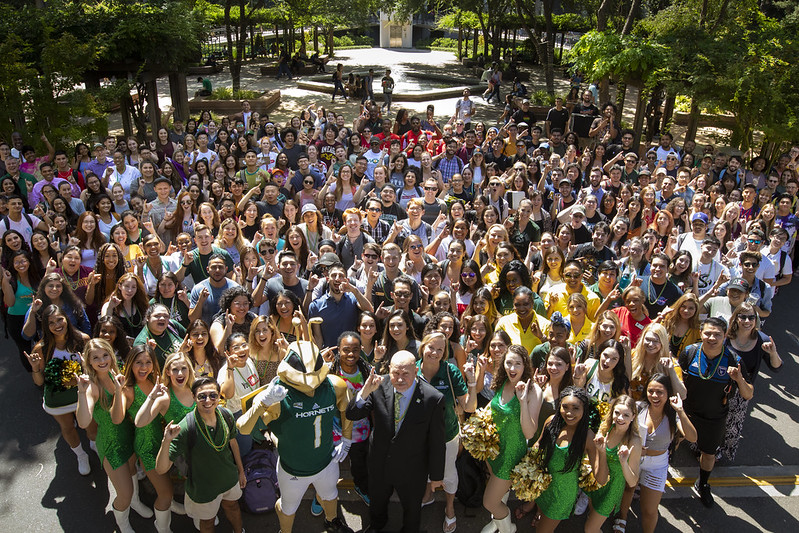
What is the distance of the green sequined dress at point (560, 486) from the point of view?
4.29m

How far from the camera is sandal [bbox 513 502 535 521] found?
16.6ft

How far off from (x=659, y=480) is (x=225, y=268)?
4.57m

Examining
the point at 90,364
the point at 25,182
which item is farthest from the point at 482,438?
the point at 25,182

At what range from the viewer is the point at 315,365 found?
4.27 meters

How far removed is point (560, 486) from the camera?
170 inches

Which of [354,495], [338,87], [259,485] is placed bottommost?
[354,495]

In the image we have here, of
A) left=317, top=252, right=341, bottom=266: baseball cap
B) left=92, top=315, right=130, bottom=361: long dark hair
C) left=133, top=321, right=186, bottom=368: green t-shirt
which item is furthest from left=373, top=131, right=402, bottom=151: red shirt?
left=92, top=315, right=130, bottom=361: long dark hair

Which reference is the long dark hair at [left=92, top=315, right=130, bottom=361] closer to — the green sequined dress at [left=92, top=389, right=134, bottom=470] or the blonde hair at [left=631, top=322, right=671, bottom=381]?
the green sequined dress at [left=92, top=389, right=134, bottom=470]

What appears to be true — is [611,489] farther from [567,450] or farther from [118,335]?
[118,335]

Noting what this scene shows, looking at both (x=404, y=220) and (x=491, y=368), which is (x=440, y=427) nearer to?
(x=491, y=368)

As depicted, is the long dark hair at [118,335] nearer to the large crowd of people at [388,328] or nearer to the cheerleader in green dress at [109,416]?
the large crowd of people at [388,328]

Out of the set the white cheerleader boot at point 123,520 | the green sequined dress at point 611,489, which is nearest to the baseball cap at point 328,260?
the white cheerleader boot at point 123,520

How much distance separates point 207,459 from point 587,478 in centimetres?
283

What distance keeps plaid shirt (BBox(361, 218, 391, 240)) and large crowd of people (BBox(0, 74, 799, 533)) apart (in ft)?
0.06
